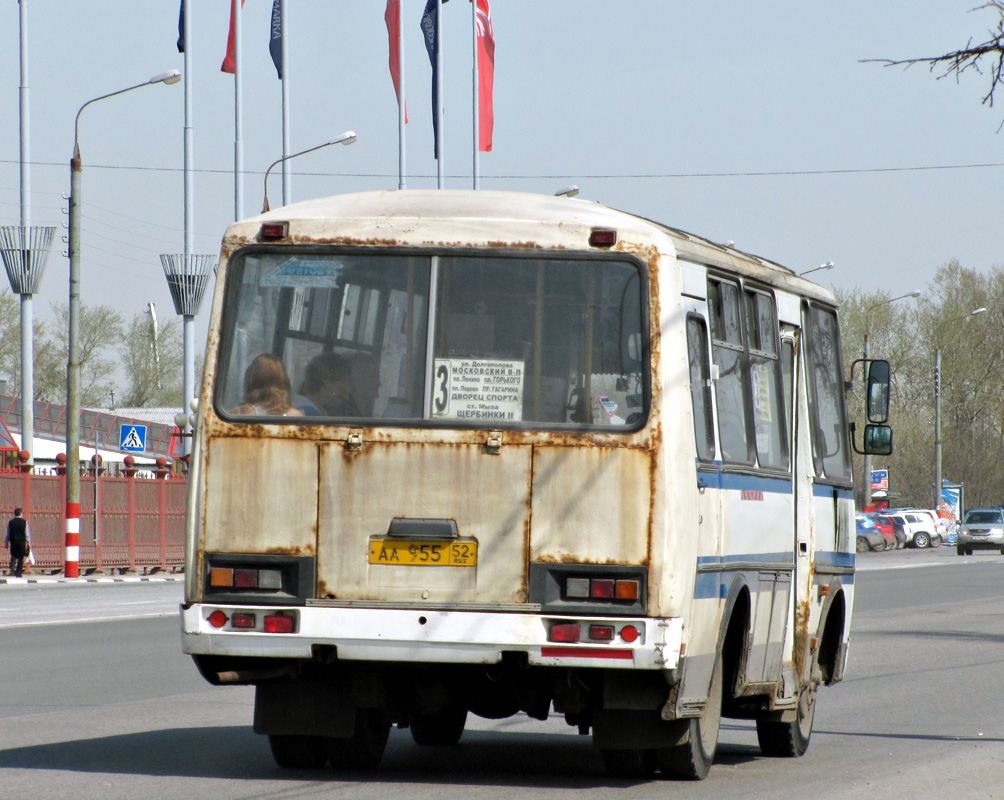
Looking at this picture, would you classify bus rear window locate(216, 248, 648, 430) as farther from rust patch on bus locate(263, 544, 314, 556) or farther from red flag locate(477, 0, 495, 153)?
red flag locate(477, 0, 495, 153)

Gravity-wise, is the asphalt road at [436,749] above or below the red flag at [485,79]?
below

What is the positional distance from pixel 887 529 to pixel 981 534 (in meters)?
4.97

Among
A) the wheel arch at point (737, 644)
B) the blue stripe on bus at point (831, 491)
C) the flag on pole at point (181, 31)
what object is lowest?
the wheel arch at point (737, 644)

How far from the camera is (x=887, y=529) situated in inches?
2633

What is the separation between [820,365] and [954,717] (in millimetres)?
3187

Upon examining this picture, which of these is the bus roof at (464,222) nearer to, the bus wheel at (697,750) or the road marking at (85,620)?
the bus wheel at (697,750)

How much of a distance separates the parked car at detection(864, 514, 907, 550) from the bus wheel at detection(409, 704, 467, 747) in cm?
5717

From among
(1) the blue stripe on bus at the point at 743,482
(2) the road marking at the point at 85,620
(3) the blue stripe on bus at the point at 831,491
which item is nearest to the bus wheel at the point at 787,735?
(3) the blue stripe on bus at the point at 831,491

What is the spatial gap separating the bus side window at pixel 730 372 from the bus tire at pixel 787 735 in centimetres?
189

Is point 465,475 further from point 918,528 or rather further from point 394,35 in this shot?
point 918,528

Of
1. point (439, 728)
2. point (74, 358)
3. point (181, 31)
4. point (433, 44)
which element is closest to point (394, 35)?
point (433, 44)

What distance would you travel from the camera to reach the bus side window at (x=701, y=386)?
8.24m

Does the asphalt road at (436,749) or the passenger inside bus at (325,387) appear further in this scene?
the asphalt road at (436,749)

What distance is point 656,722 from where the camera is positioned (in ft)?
26.8
